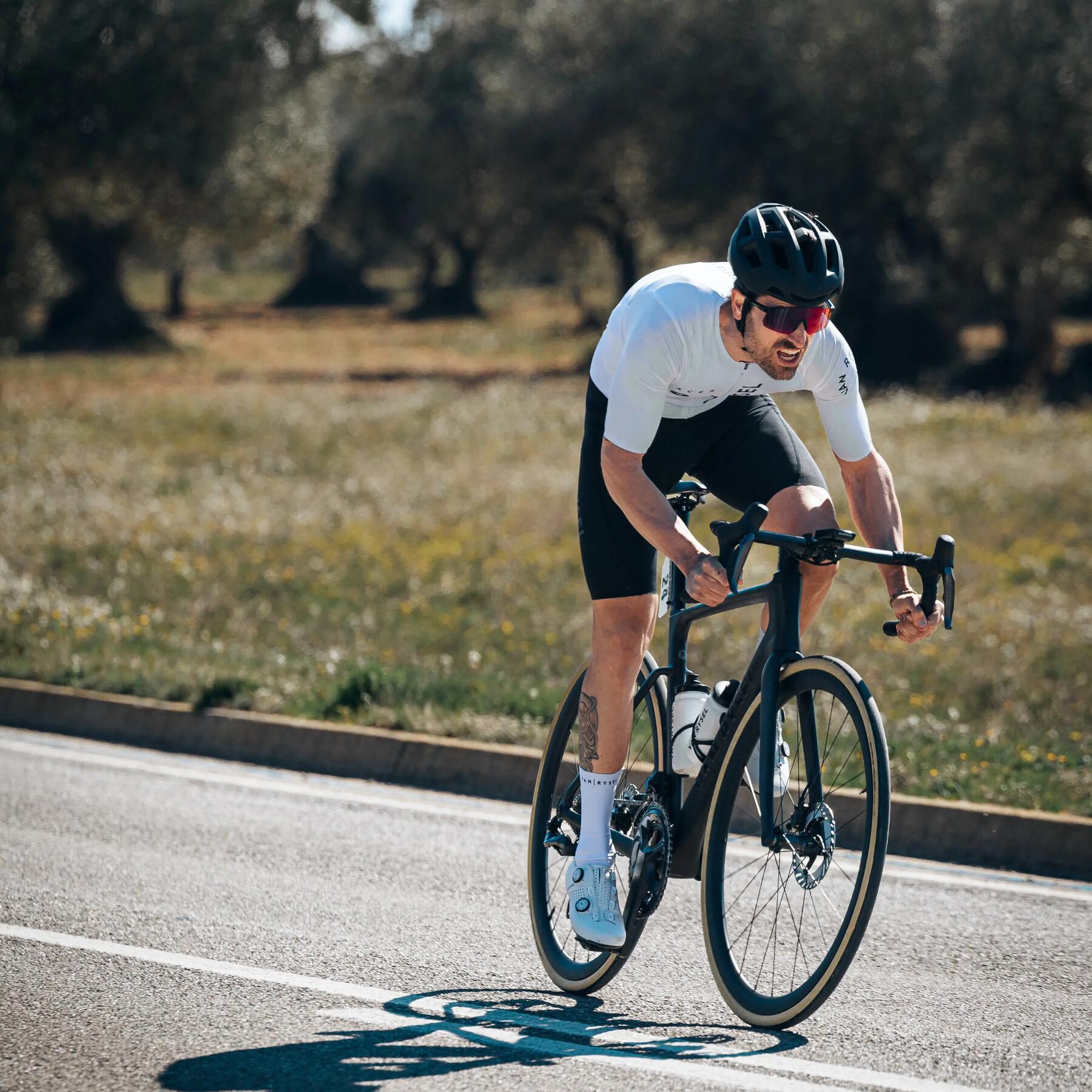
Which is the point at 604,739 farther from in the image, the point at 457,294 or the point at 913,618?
the point at 457,294

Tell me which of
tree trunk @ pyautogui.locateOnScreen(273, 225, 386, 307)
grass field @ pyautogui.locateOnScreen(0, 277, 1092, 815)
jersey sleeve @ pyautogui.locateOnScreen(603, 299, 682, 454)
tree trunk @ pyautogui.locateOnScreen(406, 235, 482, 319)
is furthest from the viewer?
tree trunk @ pyautogui.locateOnScreen(273, 225, 386, 307)

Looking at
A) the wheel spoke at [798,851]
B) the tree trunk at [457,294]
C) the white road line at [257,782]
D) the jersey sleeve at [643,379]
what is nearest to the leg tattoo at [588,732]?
the wheel spoke at [798,851]

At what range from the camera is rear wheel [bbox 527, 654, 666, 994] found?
14.5 feet

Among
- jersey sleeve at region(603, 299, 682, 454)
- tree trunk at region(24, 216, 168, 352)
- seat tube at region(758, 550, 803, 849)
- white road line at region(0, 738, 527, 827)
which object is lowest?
white road line at region(0, 738, 527, 827)

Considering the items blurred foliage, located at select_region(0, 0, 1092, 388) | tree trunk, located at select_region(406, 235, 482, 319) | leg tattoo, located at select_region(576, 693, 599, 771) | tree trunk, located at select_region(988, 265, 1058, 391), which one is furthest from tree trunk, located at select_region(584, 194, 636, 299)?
leg tattoo, located at select_region(576, 693, 599, 771)

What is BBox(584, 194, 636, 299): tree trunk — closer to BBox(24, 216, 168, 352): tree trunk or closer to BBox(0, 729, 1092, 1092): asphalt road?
BBox(24, 216, 168, 352): tree trunk

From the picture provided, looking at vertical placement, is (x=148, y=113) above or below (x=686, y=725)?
above

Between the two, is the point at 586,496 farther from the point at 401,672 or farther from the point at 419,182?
the point at 419,182

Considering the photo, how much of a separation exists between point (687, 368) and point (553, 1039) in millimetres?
1845

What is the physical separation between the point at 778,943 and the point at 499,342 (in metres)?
43.0

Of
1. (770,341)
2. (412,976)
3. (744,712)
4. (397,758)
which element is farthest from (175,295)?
(744,712)

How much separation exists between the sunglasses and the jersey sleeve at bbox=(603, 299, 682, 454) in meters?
0.24

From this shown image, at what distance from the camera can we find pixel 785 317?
3.90 metres

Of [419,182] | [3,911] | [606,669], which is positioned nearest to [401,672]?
[3,911]
